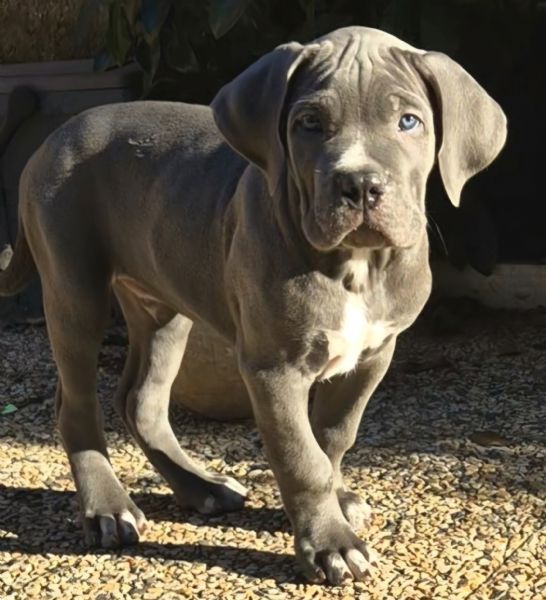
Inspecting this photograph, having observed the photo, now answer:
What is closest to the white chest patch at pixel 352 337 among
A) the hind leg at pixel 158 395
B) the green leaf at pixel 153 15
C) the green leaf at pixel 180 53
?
the hind leg at pixel 158 395

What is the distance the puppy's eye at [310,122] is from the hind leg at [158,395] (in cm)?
132

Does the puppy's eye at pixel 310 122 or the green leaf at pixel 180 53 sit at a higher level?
the puppy's eye at pixel 310 122

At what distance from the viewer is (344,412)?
13.6 ft

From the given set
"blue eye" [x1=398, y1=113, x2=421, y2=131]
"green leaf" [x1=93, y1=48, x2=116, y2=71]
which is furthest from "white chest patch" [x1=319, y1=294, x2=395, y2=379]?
"green leaf" [x1=93, y1=48, x2=116, y2=71]

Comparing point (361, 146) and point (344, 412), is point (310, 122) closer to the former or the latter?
point (361, 146)

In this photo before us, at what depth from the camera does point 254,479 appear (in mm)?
4746

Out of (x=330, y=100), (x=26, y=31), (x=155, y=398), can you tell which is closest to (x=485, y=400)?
(x=155, y=398)

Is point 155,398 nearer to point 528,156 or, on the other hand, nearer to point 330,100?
point 330,100

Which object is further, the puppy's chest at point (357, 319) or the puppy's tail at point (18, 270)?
the puppy's tail at point (18, 270)

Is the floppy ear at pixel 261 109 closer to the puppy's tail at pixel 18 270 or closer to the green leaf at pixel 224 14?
the puppy's tail at pixel 18 270

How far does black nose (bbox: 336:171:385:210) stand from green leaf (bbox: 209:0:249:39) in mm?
2095

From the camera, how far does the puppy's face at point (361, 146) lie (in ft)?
10.8

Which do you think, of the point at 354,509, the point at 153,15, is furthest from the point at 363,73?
the point at 153,15

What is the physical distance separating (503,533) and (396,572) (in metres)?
0.46
